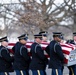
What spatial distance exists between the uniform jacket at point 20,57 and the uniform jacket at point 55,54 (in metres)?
0.57

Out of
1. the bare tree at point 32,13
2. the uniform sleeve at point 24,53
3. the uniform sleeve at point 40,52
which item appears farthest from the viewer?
the bare tree at point 32,13

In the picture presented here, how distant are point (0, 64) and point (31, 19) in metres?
9.91

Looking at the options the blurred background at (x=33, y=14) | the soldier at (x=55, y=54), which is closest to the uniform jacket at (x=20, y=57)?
the soldier at (x=55, y=54)

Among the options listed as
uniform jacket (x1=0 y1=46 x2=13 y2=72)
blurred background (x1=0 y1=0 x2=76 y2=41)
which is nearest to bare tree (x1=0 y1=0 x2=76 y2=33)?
blurred background (x1=0 y1=0 x2=76 y2=41)

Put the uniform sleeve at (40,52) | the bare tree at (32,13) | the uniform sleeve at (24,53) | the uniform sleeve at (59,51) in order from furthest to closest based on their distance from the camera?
the bare tree at (32,13)
the uniform sleeve at (24,53)
the uniform sleeve at (40,52)
the uniform sleeve at (59,51)

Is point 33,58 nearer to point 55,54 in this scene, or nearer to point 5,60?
point 55,54

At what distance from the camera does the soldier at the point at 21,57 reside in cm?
862

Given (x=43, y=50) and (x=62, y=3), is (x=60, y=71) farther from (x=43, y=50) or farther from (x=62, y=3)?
(x=62, y=3)

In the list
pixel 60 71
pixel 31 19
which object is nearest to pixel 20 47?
pixel 60 71

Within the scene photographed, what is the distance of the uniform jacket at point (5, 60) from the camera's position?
864cm

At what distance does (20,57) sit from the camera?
8.75m

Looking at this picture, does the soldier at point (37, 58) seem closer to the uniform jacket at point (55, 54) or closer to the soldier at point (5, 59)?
the uniform jacket at point (55, 54)

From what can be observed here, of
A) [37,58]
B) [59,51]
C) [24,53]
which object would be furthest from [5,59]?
[59,51]

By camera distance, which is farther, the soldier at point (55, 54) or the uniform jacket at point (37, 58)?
the uniform jacket at point (37, 58)
